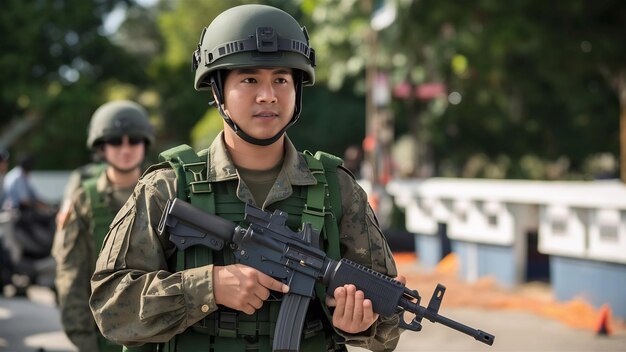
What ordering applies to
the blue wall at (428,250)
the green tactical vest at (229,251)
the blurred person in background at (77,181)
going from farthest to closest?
the blue wall at (428,250) → the blurred person in background at (77,181) → the green tactical vest at (229,251)

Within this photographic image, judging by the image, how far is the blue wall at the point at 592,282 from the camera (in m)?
9.60

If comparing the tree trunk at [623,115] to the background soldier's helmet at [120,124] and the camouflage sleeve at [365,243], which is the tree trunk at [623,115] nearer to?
the background soldier's helmet at [120,124]

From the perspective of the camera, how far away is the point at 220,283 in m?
2.96

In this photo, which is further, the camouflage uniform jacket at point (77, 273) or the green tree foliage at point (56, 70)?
the green tree foliage at point (56, 70)

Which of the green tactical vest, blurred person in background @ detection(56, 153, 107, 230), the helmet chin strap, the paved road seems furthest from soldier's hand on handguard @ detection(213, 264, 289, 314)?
the paved road

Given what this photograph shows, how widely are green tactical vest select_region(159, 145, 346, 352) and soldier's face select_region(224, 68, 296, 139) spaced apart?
0.18 meters

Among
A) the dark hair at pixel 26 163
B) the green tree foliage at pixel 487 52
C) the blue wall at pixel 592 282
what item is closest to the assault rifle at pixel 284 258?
the blue wall at pixel 592 282

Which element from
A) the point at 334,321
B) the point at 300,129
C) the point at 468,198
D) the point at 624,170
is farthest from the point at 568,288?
→ the point at 300,129

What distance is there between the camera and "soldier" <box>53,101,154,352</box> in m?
5.34

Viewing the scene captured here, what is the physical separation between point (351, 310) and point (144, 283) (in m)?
0.62

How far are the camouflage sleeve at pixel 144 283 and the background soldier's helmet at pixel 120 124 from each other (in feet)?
9.49

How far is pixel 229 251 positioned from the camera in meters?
3.13

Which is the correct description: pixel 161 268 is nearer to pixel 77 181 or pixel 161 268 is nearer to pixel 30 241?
pixel 77 181

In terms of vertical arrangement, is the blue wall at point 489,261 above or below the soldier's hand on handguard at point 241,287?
below
